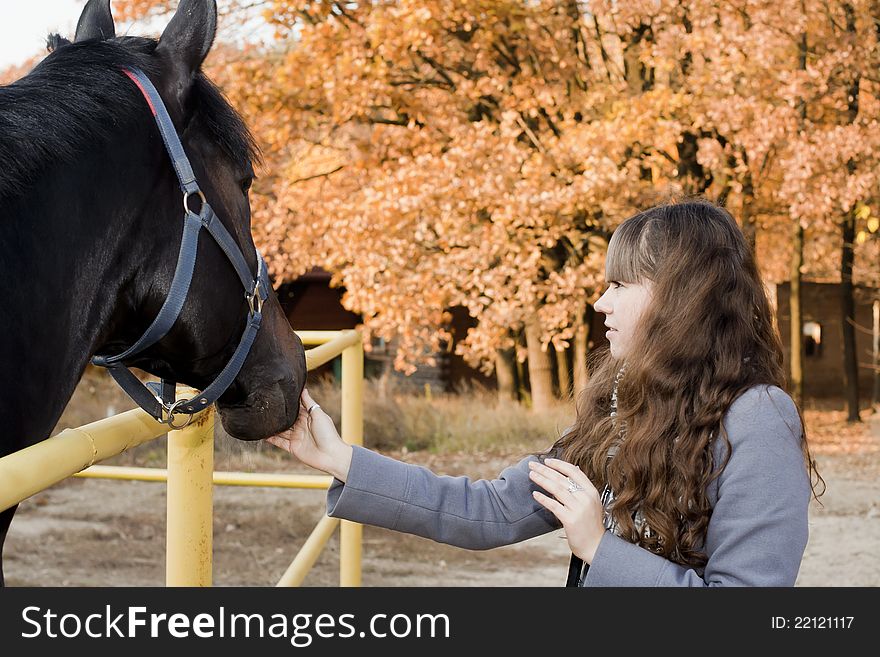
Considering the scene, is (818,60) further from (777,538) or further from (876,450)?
(777,538)

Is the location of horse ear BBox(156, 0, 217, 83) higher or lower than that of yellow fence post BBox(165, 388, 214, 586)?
higher

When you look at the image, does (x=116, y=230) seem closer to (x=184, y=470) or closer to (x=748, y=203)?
(x=184, y=470)

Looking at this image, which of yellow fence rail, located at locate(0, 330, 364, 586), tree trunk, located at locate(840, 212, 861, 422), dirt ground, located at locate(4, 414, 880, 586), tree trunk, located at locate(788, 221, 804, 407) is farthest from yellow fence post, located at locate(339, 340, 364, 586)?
tree trunk, located at locate(840, 212, 861, 422)

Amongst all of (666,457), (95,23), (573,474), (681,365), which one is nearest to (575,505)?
(573,474)

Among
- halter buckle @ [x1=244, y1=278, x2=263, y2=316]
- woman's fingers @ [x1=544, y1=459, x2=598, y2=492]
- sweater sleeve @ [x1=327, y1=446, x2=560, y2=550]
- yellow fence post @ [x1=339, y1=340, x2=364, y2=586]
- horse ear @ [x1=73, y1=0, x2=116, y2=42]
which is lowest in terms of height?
yellow fence post @ [x1=339, y1=340, x2=364, y2=586]

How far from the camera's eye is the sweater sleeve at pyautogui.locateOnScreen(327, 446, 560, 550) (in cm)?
166

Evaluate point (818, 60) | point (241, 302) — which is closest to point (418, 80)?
point (818, 60)

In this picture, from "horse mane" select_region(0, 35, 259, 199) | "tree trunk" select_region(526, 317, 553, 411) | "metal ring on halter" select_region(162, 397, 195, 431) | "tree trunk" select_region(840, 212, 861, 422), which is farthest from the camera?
"tree trunk" select_region(840, 212, 861, 422)

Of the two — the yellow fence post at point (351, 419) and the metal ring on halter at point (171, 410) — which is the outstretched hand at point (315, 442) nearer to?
the metal ring on halter at point (171, 410)

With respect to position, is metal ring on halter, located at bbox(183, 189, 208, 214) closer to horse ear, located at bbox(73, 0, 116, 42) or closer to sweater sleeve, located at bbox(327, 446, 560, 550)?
horse ear, located at bbox(73, 0, 116, 42)

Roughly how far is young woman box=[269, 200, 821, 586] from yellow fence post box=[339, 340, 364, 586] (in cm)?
136

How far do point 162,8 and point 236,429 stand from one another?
980cm

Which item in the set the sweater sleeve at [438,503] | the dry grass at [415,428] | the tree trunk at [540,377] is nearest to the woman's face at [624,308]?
the sweater sleeve at [438,503]

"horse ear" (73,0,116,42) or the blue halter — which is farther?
"horse ear" (73,0,116,42)
